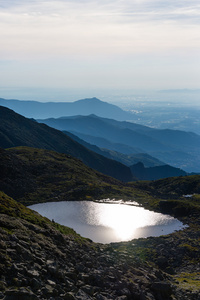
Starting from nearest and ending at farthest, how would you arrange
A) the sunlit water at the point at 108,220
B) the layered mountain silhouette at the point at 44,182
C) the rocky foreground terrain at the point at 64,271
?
the rocky foreground terrain at the point at 64,271, the sunlit water at the point at 108,220, the layered mountain silhouette at the point at 44,182

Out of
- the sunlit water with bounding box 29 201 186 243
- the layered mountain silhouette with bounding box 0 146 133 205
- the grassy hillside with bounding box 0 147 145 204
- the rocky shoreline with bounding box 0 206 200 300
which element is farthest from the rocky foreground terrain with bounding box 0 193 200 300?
the grassy hillside with bounding box 0 147 145 204

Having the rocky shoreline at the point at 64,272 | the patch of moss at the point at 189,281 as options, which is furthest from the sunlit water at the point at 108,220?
the rocky shoreline at the point at 64,272

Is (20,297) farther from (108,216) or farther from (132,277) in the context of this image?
(108,216)

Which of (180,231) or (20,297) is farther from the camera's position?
(180,231)

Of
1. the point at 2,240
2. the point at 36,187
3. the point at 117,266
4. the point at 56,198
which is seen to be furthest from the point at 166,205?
the point at 2,240

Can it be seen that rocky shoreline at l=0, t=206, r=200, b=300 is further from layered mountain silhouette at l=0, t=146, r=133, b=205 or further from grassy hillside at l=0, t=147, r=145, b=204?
grassy hillside at l=0, t=147, r=145, b=204

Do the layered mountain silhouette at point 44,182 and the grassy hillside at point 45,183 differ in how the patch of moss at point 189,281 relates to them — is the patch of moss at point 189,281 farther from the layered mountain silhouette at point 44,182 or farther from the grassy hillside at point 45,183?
the grassy hillside at point 45,183

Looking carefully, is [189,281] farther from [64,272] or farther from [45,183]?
[45,183]
